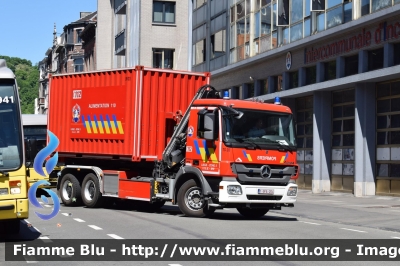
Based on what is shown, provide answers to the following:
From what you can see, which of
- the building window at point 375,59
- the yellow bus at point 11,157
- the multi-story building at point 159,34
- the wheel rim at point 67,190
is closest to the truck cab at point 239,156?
the wheel rim at point 67,190

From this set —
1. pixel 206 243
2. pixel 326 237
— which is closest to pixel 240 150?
pixel 326 237

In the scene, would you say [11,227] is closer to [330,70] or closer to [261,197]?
[261,197]

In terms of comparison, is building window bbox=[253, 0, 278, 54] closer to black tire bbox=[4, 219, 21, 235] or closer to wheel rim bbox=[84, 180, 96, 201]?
wheel rim bbox=[84, 180, 96, 201]

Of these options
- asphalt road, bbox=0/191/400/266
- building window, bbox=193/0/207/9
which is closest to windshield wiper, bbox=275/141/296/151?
asphalt road, bbox=0/191/400/266

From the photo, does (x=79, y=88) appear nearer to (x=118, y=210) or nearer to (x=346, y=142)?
(x=118, y=210)

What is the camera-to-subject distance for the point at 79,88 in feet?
73.8

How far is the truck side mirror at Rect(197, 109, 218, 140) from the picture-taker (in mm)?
17969

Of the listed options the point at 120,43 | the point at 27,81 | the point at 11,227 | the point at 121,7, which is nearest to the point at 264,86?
the point at 120,43

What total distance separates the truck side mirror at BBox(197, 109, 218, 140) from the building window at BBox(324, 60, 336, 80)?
48.6 ft

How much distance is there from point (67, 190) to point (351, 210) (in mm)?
8108

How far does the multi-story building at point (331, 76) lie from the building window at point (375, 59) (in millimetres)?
36

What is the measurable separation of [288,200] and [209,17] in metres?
28.4

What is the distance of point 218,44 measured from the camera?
145ft

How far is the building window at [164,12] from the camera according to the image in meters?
55.8
